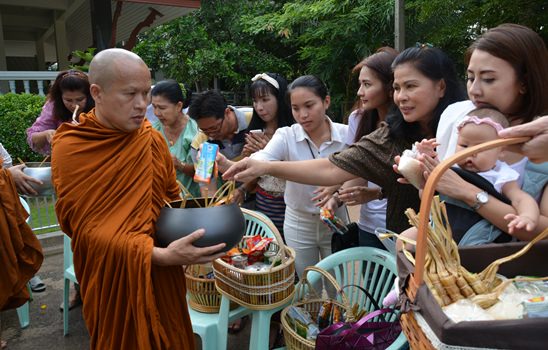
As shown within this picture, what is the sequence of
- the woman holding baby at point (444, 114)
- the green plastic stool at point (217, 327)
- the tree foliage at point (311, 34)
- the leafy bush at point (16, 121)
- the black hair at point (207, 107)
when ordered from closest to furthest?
1. the woman holding baby at point (444, 114)
2. the green plastic stool at point (217, 327)
3. the black hair at point (207, 107)
4. the tree foliage at point (311, 34)
5. the leafy bush at point (16, 121)

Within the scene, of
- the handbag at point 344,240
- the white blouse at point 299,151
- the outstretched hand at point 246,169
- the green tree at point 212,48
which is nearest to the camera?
the outstretched hand at point 246,169

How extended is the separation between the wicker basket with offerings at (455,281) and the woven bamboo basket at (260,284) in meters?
1.00

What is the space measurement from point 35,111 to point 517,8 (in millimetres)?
6704

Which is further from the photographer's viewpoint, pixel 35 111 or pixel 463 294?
pixel 35 111

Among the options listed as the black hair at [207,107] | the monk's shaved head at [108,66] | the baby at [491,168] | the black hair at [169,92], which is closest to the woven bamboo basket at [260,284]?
the baby at [491,168]

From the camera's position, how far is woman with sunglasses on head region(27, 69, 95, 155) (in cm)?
304

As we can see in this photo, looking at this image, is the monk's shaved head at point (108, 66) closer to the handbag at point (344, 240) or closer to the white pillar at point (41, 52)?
the handbag at point (344, 240)

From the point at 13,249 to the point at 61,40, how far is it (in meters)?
9.62

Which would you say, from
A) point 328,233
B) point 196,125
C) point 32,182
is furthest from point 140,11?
point 328,233

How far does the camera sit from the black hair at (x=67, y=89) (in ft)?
9.95

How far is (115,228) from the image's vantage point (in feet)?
5.40

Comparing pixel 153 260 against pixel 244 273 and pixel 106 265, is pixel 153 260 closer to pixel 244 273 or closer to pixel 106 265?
pixel 106 265

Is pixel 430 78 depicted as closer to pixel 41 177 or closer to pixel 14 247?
pixel 41 177

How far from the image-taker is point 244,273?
1979 mm
